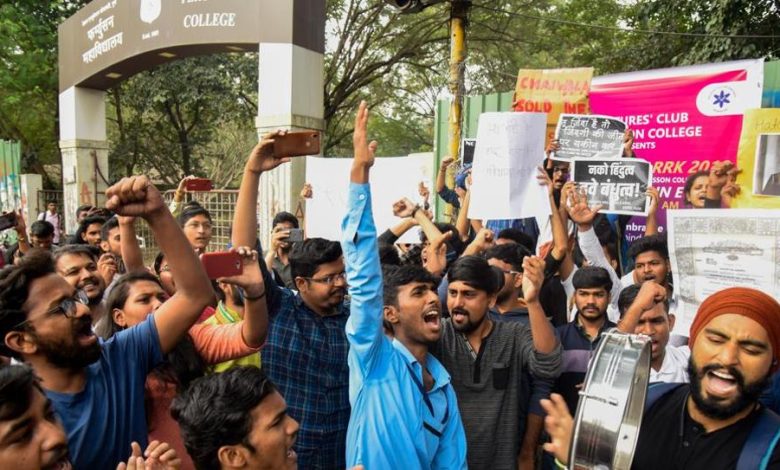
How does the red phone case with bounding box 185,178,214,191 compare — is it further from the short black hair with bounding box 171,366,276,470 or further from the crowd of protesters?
the short black hair with bounding box 171,366,276,470

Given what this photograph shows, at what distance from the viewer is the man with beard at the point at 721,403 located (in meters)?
1.70

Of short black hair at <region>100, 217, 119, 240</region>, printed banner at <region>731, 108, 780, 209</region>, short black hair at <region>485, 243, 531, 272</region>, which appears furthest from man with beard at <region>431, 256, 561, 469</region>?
short black hair at <region>100, 217, 119, 240</region>

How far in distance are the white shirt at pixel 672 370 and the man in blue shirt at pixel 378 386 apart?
112 cm

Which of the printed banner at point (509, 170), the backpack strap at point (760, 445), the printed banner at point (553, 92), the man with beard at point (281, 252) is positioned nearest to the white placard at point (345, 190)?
the man with beard at point (281, 252)

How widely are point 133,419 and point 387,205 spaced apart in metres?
3.66

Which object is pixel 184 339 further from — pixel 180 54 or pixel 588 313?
pixel 180 54

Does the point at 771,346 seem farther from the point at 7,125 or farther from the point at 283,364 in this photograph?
the point at 7,125

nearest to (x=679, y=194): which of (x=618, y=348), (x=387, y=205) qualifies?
(x=387, y=205)

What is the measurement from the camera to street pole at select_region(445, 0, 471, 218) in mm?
6969

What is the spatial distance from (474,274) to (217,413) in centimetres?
140

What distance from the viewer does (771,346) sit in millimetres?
1758

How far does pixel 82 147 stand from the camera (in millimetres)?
10922

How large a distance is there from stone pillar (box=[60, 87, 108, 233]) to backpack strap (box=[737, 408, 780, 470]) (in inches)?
442

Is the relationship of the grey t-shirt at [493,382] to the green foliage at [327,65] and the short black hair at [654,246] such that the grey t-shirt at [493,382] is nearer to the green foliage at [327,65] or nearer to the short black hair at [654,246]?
the short black hair at [654,246]
